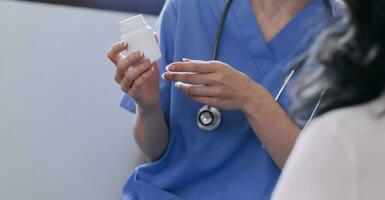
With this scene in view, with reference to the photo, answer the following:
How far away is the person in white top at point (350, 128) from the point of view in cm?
52

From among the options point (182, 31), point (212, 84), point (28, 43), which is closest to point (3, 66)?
point (28, 43)

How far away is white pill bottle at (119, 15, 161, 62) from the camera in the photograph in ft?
3.07

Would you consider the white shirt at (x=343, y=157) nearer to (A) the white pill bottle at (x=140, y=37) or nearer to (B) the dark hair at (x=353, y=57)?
(B) the dark hair at (x=353, y=57)

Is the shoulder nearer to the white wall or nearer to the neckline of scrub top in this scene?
the neckline of scrub top

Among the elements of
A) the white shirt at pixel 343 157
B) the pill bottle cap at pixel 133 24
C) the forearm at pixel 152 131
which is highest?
the pill bottle cap at pixel 133 24

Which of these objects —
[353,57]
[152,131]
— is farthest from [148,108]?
[353,57]

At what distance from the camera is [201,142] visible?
108 centimetres

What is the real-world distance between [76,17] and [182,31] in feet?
1.04

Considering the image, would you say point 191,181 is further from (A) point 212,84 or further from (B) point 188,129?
(A) point 212,84

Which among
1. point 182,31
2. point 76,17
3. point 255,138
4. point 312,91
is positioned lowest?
point 255,138

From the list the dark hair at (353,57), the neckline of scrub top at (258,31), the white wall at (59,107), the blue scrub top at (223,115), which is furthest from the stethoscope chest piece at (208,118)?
the dark hair at (353,57)

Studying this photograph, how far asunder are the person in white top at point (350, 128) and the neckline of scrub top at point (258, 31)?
50cm

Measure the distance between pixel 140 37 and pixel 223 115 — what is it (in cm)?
23

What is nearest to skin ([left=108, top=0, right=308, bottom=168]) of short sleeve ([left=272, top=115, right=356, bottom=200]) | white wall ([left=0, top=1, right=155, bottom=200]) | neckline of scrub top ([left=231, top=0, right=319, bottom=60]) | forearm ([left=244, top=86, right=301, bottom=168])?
forearm ([left=244, top=86, right=301, bottom=168])
